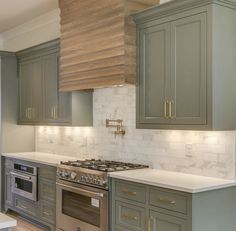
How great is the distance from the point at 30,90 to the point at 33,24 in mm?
1243

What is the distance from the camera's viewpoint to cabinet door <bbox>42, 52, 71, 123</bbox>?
208 inches

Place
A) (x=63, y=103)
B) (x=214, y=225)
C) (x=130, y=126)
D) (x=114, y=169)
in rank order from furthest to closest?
(x=63, y=103) → (x=130, y=126) → (x=114, y=169) → (x=214, y=225)

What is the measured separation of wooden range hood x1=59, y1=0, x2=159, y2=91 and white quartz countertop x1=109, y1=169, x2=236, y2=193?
95cm

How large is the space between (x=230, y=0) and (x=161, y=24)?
685 millimetres

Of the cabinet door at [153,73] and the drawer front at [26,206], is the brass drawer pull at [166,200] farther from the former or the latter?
the drawer front at [26,206]

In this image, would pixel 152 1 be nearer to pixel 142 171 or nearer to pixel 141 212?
pixel 142 171

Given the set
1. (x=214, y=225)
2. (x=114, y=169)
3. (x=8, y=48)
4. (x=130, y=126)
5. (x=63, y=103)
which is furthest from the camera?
(x=8, y=48)

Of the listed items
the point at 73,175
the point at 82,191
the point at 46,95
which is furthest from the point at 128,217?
the point at 46,95

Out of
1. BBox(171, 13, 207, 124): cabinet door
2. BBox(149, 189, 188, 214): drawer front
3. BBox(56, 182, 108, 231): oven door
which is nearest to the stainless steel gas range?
BBox(56, 182, 108, 231): oven door

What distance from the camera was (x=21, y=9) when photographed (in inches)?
228

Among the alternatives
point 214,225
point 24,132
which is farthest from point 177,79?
point 24,132

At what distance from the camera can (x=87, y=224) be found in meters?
4.22

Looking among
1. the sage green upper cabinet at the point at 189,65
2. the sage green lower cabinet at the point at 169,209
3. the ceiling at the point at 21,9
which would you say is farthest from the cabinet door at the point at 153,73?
the ceiling at the point at 21,9

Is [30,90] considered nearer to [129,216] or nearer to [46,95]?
[46,95]
